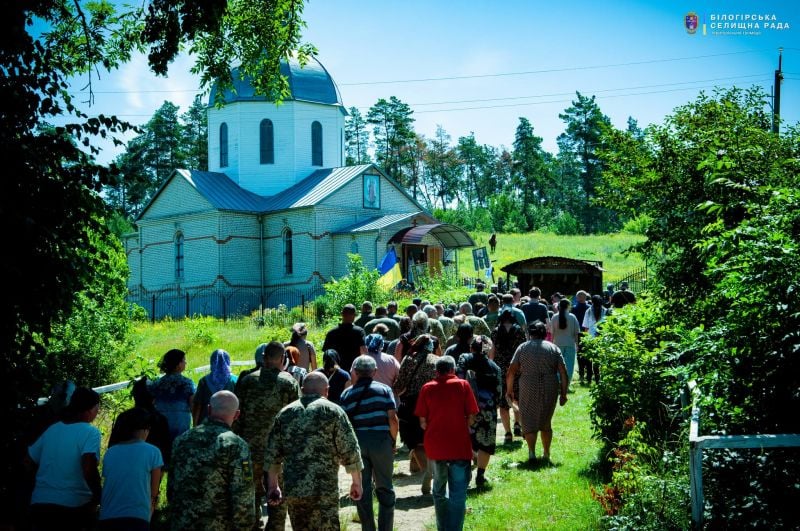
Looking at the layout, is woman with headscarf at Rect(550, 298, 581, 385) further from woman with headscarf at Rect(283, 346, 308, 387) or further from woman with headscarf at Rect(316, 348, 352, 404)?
woman with headscarf at Rect(316, 348, 352, 404)

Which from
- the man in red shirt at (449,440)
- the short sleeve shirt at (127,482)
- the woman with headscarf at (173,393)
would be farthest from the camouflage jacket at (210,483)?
the woman with headscarf at (173,393)

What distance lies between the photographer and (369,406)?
26.2 feet

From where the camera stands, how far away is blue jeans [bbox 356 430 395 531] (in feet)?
25.8

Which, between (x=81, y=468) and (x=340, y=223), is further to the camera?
(x=340, y=223)

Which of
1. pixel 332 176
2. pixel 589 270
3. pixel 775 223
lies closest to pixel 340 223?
pixel 332 176

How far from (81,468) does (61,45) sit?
24.5ft

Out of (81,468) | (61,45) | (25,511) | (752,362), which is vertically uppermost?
(61,45)

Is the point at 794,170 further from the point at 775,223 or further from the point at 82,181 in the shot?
the point at 82,181

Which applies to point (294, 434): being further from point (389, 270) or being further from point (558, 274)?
point (389, 270)

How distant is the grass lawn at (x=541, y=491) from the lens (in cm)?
855

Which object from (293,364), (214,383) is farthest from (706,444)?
(293,364)

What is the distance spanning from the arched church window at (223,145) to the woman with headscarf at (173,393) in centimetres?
3830

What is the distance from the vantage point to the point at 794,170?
8305 millimetres

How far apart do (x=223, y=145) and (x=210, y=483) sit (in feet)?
137
